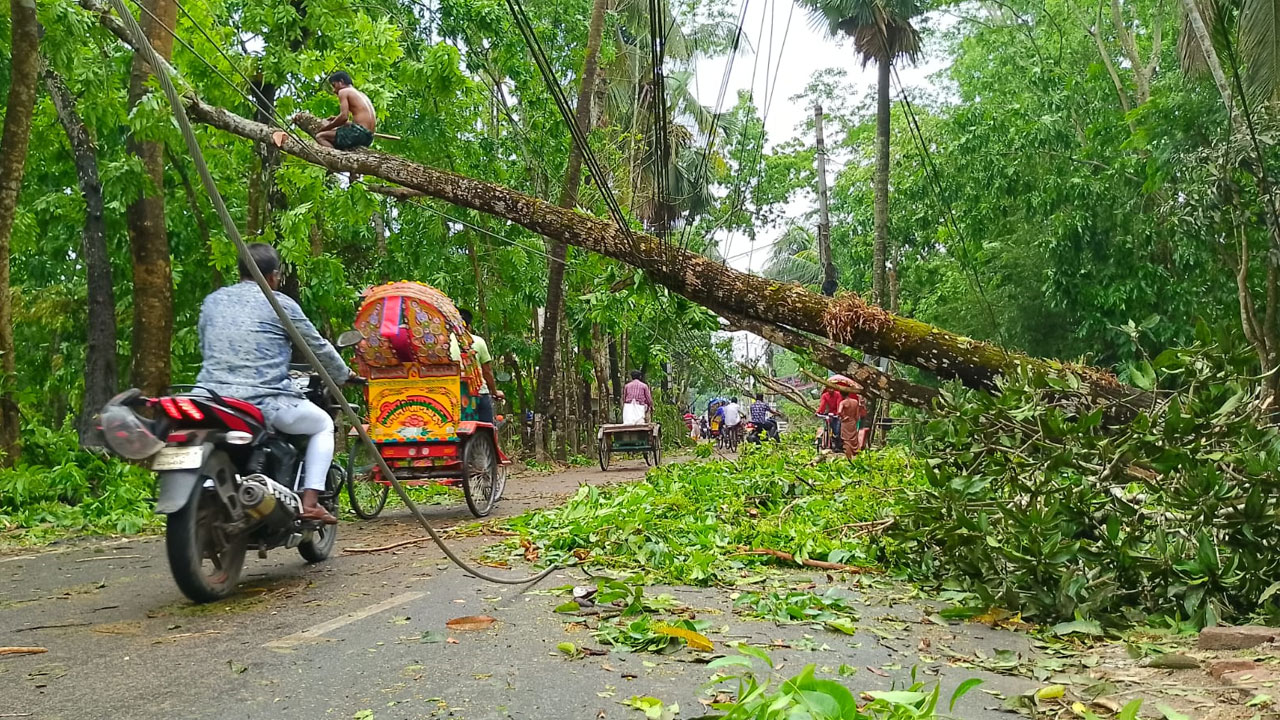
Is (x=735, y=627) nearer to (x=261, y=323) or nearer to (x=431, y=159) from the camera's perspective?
(x=261, y=323)

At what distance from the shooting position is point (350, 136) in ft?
28.3

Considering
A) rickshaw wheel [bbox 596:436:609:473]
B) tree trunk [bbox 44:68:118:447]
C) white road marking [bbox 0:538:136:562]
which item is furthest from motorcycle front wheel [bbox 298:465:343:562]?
rickshaw wheel [bbox 596:436:609:473]

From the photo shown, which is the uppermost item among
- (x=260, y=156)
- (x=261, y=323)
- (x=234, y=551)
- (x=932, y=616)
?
(x=260, y=156)

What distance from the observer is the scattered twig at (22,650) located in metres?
3.81

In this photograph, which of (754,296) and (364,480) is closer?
(754,296)

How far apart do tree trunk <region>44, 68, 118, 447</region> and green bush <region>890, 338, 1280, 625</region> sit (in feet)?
30.9

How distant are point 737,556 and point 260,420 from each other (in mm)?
2843

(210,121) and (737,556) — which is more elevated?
(210,121)


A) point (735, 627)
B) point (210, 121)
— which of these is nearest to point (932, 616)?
point (735, 627)

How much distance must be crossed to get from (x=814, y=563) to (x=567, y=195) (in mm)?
11334

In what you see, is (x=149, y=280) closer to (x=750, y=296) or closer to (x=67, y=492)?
(x=67, y=492)

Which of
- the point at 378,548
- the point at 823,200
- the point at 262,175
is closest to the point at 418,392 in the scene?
the point at 378,548

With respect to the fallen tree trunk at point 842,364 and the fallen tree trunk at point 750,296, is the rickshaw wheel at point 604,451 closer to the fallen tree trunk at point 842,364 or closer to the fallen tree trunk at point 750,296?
the fallen tree trunk at point 750,296

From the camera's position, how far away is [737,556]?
5949 millimetres
